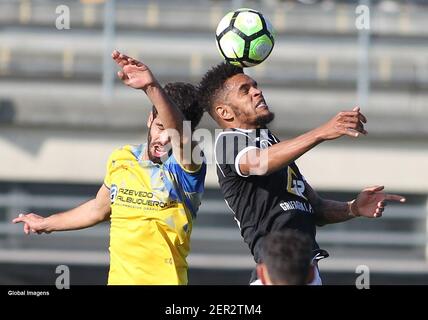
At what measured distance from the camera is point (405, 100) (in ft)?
47.9

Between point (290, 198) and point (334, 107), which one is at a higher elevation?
point (334, 107)

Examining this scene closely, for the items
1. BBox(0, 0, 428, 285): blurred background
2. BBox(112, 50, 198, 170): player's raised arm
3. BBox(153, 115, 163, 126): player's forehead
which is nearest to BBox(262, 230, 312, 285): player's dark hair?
BBox(112, 50, 198, 170): player's raised arm

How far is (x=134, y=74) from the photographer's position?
18.7 ft

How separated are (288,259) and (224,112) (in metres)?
2.36

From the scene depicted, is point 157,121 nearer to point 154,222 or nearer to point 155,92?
point 155,92

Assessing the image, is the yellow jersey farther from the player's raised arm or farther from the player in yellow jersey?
the player's raised arm

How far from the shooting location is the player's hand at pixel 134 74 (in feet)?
18.6

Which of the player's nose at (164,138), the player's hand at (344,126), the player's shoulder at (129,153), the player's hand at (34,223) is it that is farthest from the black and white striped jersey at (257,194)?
the player's hand at (34,223)

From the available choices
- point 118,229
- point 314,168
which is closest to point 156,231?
point 118,229

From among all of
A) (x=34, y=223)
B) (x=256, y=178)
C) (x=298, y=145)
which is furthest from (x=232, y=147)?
(x=34, y=223)

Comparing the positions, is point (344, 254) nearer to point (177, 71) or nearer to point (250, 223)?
point (177, 71)

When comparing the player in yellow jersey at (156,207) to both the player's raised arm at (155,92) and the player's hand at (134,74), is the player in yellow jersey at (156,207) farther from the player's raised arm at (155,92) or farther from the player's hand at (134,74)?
the player's hand at (134,74)

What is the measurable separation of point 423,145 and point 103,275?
4926 millimetres

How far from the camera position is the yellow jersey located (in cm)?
604
